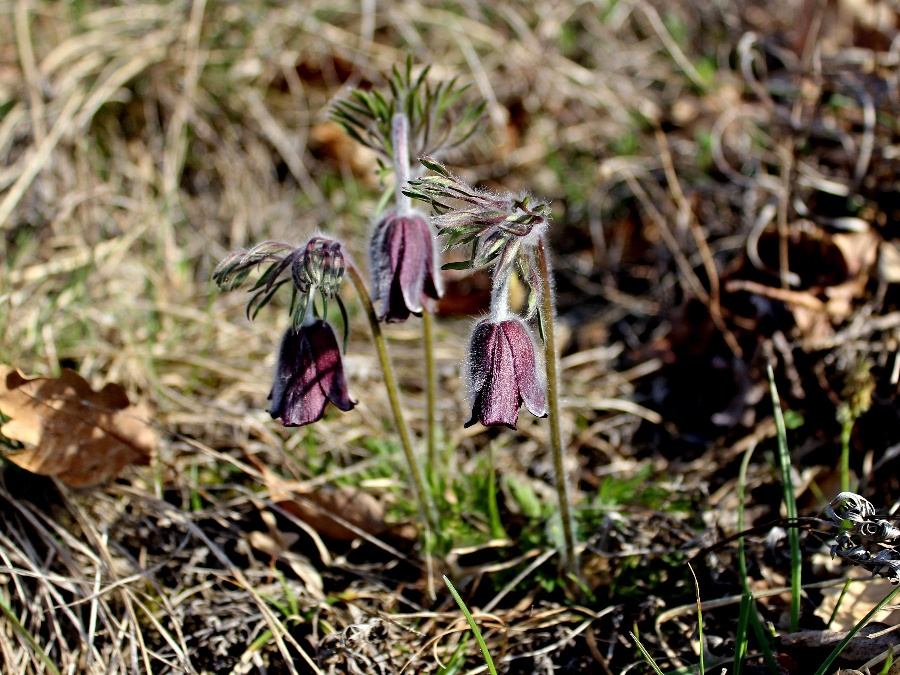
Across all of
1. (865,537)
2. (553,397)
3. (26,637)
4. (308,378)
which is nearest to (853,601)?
(865,537)

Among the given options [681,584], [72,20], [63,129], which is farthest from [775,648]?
[72,20]

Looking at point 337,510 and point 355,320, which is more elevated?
point 355,320

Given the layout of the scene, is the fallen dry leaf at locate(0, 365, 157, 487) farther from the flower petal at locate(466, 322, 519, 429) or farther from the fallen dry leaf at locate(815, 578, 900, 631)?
the fallen dry leaf at locate(815, 578, 900, 631)

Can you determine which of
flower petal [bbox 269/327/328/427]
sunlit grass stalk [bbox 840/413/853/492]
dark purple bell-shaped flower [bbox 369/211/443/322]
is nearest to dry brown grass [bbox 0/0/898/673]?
sunlit grass stalk [bbox 840/413/853/492]

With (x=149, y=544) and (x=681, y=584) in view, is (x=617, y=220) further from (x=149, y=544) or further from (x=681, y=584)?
(x=149, y=544)

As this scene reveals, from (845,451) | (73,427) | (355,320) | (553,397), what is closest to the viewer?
(553,397)

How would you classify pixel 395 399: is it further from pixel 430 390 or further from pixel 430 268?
pixel 430 268

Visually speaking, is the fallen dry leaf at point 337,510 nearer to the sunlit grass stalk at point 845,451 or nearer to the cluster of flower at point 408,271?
the cluster of flower at point 408,271

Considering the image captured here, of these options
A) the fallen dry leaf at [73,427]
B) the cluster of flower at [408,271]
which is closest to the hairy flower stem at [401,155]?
the cluster of flower at [408,271]
